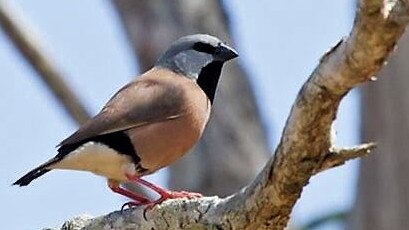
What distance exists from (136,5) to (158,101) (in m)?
2.97

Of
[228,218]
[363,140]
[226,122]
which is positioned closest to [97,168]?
[228,218]

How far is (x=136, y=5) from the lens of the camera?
24.2ft

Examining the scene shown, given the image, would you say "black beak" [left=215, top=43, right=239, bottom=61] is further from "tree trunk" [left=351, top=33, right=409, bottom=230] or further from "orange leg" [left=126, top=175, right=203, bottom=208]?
"tree trunk" [left=351, top=33, right=409, bottom=230]

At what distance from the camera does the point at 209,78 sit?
4805 millimetres

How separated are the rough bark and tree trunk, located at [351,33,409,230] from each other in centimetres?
Answer: 270

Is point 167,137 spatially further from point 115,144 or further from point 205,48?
point 205,48

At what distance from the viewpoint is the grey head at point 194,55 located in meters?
4.81

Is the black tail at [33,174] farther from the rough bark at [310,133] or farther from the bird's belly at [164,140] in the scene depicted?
the rough bark at [310,133]

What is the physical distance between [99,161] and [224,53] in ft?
2.89

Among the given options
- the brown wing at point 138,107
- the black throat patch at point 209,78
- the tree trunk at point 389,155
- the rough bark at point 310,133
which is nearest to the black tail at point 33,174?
the brown wing at point 138,107

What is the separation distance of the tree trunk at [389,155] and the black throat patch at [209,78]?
58.2 inches

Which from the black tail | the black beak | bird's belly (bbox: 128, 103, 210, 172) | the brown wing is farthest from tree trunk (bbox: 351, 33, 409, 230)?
the black tail

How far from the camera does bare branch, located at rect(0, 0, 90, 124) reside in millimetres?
7348

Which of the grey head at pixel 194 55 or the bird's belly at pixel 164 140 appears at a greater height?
the grey head at pixel 194 55
